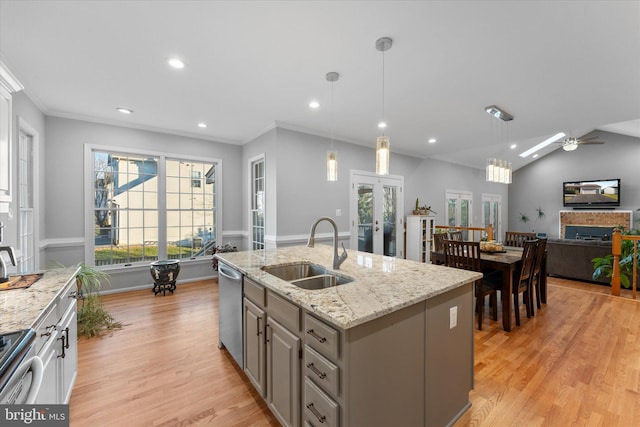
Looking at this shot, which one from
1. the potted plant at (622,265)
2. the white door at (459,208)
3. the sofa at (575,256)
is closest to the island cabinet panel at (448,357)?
the potted plant at (622,265)

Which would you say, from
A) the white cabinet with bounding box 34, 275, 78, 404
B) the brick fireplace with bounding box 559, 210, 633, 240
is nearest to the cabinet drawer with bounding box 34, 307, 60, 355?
the white cabinet with bounding box 34, 275, 78, 404

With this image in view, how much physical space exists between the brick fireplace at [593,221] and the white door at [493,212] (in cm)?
174

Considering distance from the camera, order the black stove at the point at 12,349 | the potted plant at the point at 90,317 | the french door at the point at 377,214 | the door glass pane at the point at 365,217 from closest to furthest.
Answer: the black stove at the point at 12,349, the potted plant at the point at 90,317, the french door at the point at 377,214, the door glass pane at the point at 365,217

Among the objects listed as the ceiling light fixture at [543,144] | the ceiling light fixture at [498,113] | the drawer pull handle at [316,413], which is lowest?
the drawer pull handle at [316,413]

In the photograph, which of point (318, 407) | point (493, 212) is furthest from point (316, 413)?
point (493, 212)

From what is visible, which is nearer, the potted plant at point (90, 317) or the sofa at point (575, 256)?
the potted plant at point (90, 317)

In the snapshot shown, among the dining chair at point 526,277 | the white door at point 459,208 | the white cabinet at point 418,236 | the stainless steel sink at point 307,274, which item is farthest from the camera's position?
the white door at point 459,208

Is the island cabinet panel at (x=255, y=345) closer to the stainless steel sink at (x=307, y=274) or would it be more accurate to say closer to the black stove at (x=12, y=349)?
the stainless steel sink at (x=307, y=274)

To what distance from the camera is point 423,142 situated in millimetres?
5430

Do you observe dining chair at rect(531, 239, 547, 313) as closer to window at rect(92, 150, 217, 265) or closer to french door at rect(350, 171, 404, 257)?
french door at rect(350, 171, 404, 257)

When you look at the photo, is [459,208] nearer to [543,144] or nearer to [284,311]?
[543,144]

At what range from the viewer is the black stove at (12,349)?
839 mm

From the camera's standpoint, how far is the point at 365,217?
5.48 m

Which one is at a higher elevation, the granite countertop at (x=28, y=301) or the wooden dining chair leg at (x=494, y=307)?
the granite countertop at (x=28, y=301)
